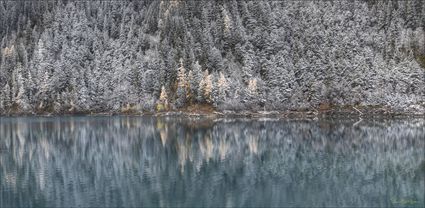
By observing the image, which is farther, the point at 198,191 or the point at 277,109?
the point at 277,109

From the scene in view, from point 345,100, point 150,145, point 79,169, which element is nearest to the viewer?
point 79,169

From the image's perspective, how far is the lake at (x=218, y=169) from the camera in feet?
179

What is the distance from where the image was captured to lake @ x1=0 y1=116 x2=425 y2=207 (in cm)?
5469

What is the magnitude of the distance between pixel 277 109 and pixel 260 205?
149425 millimetres

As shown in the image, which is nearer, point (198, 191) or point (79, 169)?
point (198, 191)

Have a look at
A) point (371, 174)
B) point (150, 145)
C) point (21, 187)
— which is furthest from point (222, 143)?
point (21, 187)

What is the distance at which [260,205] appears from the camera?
50.6 metres

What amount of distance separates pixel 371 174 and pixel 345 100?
12847 centimetres

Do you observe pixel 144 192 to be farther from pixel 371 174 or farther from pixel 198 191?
pixel 371 174

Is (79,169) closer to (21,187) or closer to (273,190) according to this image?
(21,187)

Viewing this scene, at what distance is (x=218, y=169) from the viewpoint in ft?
244

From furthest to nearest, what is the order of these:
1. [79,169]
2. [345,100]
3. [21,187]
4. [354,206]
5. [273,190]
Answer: [345,100] → [79,169] → [21,187] → [273,190] → [354,206]

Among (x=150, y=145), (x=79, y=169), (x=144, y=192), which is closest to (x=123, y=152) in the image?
(x=150, y=145)

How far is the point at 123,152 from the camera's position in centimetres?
9781
